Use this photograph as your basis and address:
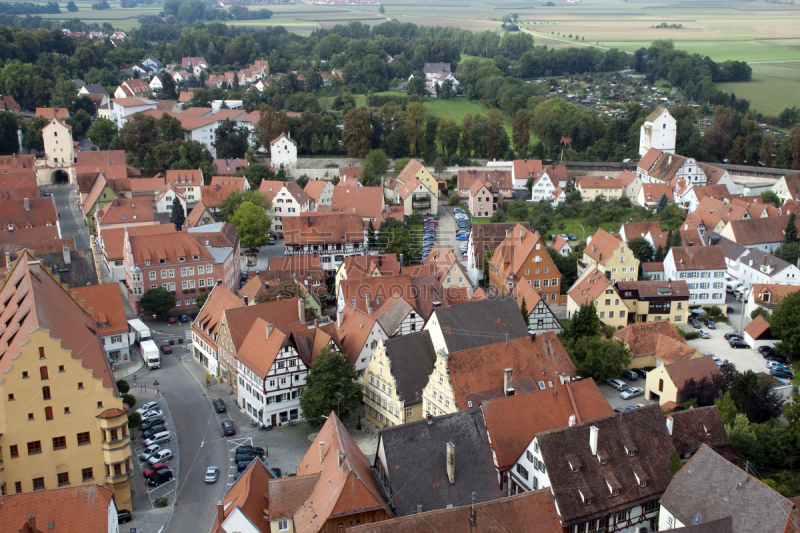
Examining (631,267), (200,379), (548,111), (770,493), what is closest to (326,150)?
(548,111)

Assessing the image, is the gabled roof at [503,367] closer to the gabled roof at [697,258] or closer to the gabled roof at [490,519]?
the gabled roof at [490,519]

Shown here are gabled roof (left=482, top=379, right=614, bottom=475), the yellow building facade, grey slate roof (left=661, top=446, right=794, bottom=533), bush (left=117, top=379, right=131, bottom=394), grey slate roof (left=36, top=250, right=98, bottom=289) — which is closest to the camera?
grey slate roof (left=661, top=446, right=794, bottom=533)

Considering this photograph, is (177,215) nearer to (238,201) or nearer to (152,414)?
(238,201)

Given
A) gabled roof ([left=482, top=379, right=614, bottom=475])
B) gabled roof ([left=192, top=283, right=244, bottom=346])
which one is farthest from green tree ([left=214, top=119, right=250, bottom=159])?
gabled roof ([left=482, top=379, right=614, bottom=475])

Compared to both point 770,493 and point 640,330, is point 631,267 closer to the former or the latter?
point 640,330

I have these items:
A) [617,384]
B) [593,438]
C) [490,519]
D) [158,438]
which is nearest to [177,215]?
[158,438]

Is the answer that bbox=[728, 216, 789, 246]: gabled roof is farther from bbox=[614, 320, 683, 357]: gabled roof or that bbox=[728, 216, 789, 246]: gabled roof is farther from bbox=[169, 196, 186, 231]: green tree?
bbox=[169, 196, 186, 231]: green tree
